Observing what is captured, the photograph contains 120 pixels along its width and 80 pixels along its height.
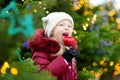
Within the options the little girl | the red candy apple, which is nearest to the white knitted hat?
the little girl

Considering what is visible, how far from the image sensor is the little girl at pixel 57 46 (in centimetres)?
321

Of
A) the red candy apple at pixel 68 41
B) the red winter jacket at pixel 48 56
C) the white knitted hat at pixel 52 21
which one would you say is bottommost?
the red winter jacket at pixel 48 56

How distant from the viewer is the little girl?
3.21 metres

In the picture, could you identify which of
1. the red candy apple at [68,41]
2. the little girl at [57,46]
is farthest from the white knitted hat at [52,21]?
the red candy apple at [68,41]

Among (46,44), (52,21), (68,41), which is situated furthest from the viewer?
(52,21)

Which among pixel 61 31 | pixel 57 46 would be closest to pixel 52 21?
pixel 61 31

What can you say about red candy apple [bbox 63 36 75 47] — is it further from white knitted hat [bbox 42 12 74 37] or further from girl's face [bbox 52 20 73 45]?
white knitted hat [bbox 42 12 74 37]

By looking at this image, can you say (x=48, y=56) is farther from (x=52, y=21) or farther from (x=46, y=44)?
(x=52, y=21)

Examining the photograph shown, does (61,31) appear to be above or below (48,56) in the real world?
above

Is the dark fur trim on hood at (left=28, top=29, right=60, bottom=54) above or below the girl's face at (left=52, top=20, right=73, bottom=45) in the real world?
below

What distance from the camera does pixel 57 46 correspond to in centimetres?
329

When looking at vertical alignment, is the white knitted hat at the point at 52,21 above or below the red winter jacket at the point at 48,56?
above

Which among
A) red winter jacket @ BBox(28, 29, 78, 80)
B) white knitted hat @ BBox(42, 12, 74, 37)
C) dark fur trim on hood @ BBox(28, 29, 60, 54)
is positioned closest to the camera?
red winter jacket @ BBox(28, 29, 78, 80)

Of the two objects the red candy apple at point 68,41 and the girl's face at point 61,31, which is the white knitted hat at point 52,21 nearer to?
the girl's face at point 61,31
